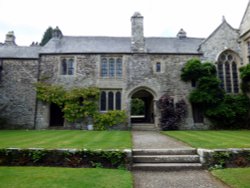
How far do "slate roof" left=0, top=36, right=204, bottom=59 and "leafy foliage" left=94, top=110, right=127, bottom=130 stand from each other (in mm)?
5781

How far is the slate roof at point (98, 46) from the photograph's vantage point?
→ 21.5 meters

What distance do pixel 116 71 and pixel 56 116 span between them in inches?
288

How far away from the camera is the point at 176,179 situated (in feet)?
21.1

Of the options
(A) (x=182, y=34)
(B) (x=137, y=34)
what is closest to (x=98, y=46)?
(B) (x=137, y=34)

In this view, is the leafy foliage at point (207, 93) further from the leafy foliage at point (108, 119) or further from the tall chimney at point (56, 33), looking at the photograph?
the tall chimney at point (56, 33)

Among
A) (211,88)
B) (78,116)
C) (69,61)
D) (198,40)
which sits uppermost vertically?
(198,40)

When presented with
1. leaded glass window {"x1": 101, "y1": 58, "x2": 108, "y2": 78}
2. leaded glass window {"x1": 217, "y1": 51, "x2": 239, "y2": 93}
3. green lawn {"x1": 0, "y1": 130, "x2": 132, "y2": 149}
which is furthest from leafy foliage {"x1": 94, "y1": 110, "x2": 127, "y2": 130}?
leaded glass window {"x1": 217, "y1": 51, "x2": 239, "y2": 93}

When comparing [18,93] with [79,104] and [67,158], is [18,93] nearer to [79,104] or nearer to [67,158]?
[79,104]

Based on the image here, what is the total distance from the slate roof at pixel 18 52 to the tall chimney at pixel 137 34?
9.27 m

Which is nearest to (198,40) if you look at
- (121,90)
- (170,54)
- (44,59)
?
(170,54)

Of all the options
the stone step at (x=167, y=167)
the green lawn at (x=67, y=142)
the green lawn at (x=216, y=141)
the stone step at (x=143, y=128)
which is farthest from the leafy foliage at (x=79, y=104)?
the stone step at (x=167, y=167)

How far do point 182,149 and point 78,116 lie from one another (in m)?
13.0

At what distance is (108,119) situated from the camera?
19.9m

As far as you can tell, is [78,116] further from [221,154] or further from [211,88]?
[221,154]
